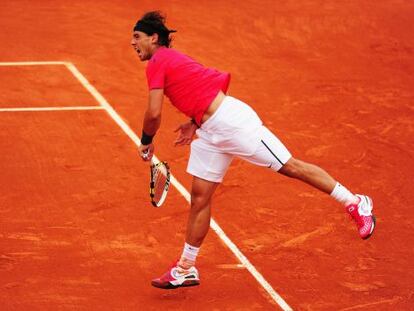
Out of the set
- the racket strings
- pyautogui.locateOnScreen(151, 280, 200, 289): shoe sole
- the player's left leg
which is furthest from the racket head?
pyautogui.locateOnScreen(151, 280, 200, 289): shoe sole

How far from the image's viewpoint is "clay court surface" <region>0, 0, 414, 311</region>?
853 centimetres

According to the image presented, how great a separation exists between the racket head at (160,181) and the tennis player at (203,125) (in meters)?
0.39

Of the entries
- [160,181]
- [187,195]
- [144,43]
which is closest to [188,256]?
[160,181]

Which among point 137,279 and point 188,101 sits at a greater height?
point 188,101

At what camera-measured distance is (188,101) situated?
7.79 meters

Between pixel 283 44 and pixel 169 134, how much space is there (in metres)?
4.96

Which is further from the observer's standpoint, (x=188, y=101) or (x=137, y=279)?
(x=137, y=279)

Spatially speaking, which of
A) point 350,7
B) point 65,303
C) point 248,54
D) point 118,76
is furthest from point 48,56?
point 65,303

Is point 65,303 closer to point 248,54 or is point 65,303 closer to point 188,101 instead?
point 188,101

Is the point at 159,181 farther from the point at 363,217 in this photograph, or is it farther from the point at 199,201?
the point at 363,217

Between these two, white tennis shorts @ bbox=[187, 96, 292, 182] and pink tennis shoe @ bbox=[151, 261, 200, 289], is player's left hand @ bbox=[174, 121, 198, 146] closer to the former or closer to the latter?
white tennis shorts @ bbox=[187, 96, 292, 182]

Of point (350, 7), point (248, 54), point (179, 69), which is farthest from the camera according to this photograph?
point (350, 7)

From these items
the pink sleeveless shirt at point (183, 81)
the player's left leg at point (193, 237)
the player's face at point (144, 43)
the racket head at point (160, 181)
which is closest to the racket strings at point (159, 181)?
the racket head at point (160, 181)

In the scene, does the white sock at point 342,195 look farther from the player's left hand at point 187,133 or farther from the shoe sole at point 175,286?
the shoe sole at point 175,286
